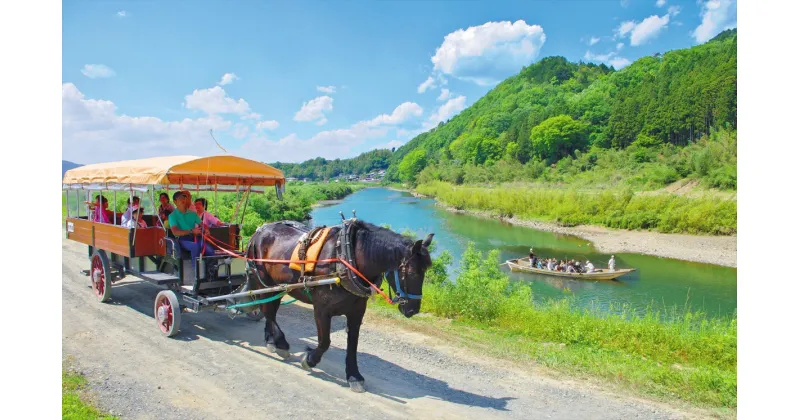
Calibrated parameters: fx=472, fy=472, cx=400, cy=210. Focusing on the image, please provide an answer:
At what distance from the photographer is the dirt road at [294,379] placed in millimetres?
5125

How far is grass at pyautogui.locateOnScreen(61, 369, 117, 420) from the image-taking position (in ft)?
15.5

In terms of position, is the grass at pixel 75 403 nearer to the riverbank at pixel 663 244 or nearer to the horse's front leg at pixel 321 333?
the horse's front leg at pixel 321 333

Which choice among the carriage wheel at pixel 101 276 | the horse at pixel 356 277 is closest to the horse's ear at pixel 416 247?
the horse at pixel 356 277

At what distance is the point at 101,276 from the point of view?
9062 millimetres

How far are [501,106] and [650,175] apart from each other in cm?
9700

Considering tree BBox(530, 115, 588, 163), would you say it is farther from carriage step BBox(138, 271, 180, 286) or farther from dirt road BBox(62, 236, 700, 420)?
carriage step BBox(138, 271, 180, 286)

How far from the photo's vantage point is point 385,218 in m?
47.7

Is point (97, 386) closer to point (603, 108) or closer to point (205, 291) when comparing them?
point (205, 291)

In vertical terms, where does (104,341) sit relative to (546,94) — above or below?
below

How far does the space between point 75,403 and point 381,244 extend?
3663 millimetres

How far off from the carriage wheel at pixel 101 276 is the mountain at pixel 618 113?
65.4 m

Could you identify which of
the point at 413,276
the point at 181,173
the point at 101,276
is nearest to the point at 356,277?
the point at 413,276

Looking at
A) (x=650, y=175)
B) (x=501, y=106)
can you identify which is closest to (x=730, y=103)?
(x=650, y=175)

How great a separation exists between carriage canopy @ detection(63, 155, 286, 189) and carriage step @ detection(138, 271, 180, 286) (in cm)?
153
